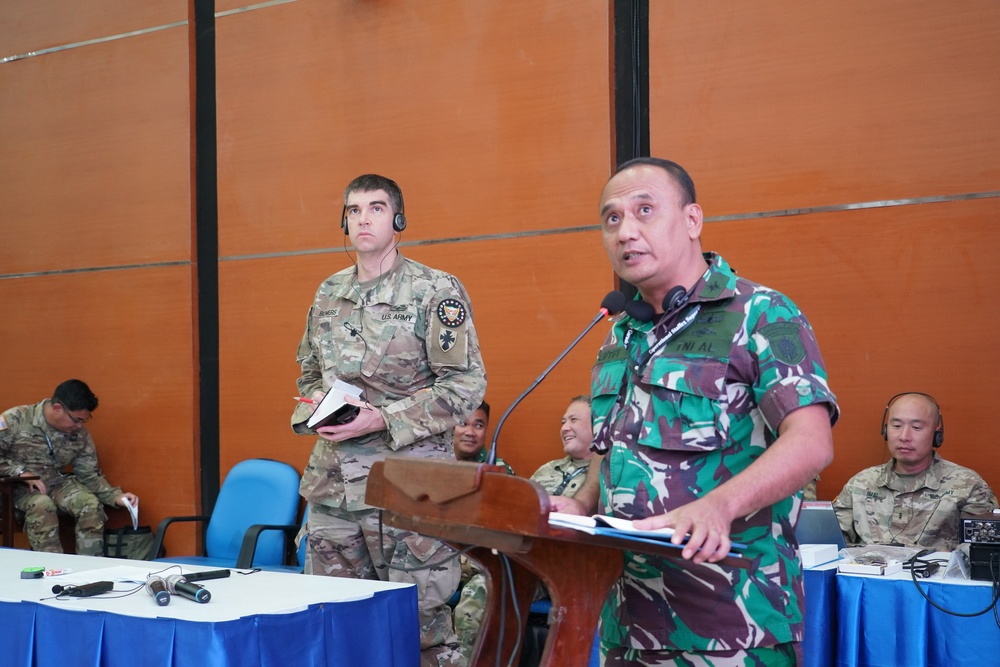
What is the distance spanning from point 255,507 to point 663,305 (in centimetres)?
340

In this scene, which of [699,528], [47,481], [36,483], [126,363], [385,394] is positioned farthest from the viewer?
[126,363]

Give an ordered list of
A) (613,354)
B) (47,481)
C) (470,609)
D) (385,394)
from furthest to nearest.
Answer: (47,481)
(470,609)
(385,394)
(613,354)

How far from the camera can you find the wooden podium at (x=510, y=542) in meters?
1.36

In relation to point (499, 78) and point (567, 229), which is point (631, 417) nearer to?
point (567, 229)

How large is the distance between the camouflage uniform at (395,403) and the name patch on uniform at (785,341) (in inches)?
62.9

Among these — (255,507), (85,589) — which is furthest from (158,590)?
(255,507)

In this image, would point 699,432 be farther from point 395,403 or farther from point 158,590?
point 395,403

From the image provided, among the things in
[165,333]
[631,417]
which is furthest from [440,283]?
[165,333]

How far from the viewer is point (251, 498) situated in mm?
4773

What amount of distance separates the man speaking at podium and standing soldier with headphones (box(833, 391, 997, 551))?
2.18m

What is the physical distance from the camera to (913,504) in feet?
12.1

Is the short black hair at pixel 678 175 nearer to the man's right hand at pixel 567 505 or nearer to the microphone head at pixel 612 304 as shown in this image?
the microphone head at pixel 612 304

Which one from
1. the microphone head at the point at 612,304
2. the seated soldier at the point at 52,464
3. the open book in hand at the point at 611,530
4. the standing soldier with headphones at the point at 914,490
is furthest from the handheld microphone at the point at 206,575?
the seated soldier at the point at 52,464

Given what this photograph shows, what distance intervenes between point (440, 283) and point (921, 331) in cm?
187
